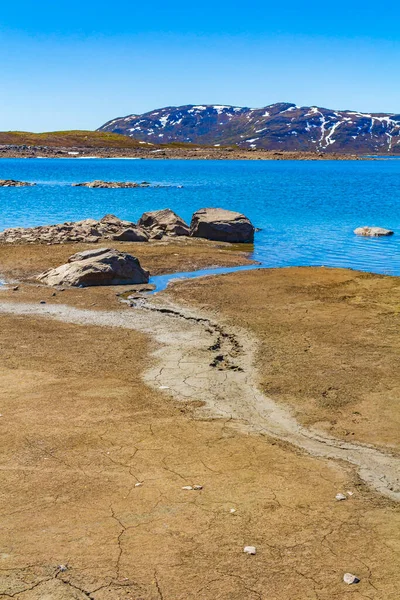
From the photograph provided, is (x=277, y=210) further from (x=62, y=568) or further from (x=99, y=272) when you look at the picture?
(x=62, y=568)

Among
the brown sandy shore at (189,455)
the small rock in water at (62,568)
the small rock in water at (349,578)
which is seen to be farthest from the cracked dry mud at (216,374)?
the small rock in water at (62,568)

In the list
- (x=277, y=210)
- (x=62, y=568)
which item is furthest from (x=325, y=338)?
(x=277, y=210)

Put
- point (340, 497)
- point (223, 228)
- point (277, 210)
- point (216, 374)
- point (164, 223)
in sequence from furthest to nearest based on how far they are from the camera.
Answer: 1. point (277, 210)
2. point (164, 223)
3. point (223, 228)
4. point (216, 374)
5. point (340, 497)

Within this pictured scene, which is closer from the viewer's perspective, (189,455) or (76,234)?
(189,455)

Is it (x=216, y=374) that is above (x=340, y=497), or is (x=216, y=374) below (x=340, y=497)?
below

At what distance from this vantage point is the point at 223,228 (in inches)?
1711

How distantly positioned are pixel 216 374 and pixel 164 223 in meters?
29.0

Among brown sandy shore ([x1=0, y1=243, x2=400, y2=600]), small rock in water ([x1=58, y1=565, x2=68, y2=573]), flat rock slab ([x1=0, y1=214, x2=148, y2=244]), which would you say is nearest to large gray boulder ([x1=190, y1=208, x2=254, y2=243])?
flat rock slab ([x1=0, y1=214, x2=148, y2=244])

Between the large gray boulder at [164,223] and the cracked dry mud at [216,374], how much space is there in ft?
63.9

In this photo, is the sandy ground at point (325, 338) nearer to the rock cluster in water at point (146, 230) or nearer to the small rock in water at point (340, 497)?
the small rock in water at point (340, 497)

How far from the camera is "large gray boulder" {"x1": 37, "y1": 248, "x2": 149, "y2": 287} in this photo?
2805cm

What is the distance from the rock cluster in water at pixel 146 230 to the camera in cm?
4088

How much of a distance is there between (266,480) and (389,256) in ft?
95.5

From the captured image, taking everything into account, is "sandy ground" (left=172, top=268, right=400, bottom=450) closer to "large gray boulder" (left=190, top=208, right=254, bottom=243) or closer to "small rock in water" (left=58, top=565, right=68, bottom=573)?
"small rock in water" (left=58, top=565, right=68, bottom=573)
